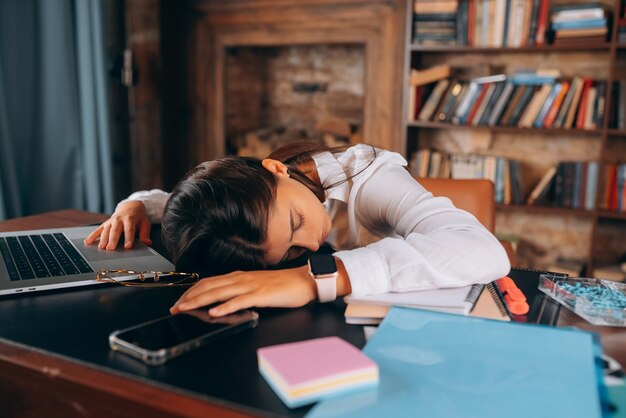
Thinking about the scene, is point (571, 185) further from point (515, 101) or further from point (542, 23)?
point (542, 23)

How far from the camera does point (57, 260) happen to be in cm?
104


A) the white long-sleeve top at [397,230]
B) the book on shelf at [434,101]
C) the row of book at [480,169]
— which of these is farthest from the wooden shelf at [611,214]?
the white long-sleeve top at [397,230]

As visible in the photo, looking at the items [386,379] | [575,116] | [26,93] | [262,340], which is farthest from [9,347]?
[575,116]

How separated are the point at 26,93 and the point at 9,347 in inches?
101

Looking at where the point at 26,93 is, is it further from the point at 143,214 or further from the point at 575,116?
the point at 575,116

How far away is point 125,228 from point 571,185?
242 centimetres

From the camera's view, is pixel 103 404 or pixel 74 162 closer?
pixel 103 404

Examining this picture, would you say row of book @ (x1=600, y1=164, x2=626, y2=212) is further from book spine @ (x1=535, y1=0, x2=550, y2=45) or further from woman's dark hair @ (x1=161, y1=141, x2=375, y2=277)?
woman's dark hair @ (x1=161, y1=141, x2=375, y2=277)

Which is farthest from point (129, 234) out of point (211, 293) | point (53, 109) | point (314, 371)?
point (53, 109)

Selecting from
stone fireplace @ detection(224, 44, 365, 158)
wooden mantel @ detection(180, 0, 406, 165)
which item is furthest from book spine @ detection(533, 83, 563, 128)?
stone fireplace @ detection(224, 44, 365, 158)

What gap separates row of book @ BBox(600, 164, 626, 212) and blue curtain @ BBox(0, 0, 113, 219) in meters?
2.66

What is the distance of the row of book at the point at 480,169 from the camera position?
302 centimetres

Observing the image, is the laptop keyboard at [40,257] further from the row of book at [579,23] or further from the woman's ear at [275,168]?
the row of book at [579,23]

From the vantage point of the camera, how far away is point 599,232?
3029 millimetres
